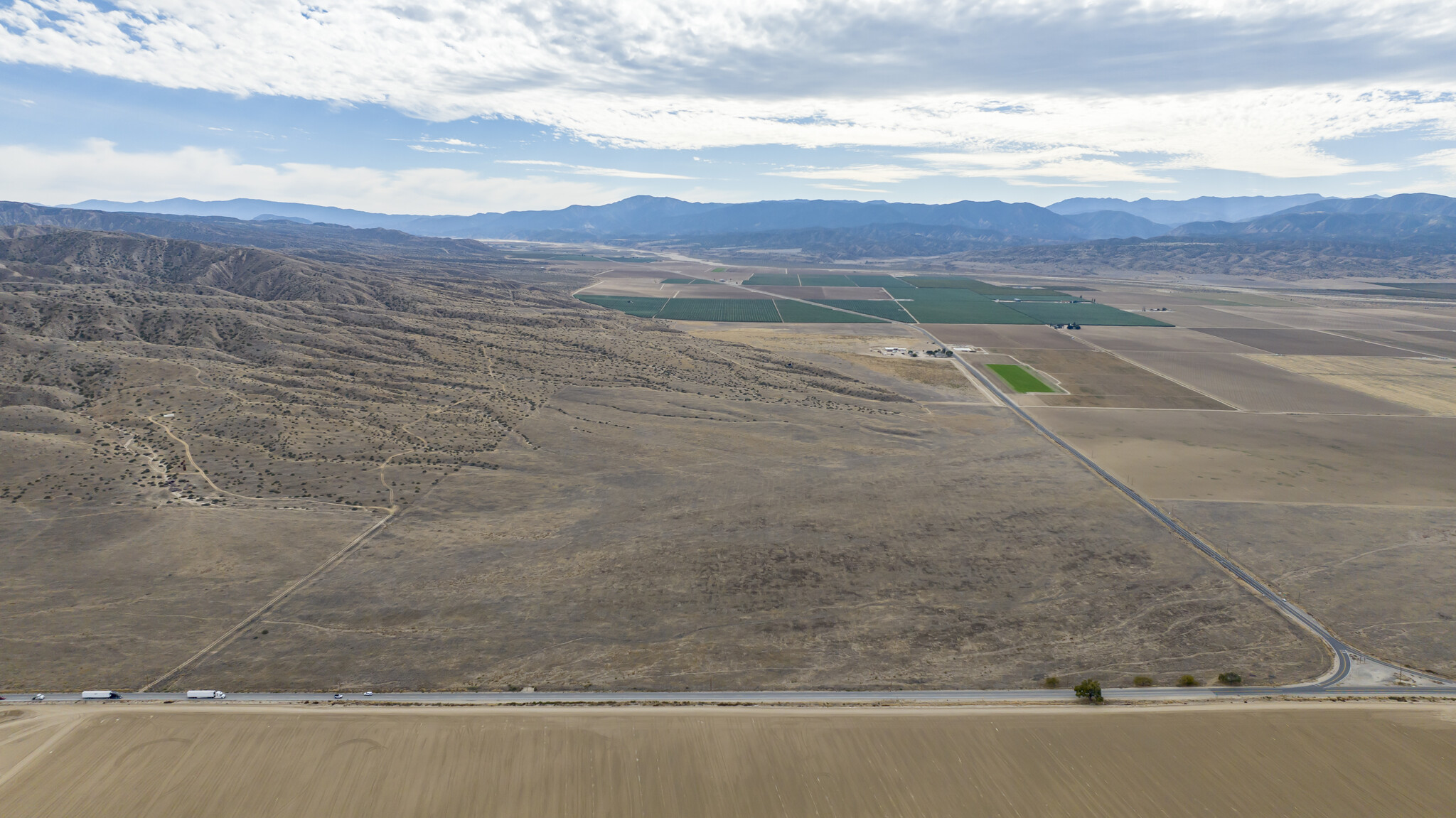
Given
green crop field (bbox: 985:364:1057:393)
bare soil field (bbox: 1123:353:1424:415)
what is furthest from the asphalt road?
bare soil field (bbox: 1123:353:1424:415)

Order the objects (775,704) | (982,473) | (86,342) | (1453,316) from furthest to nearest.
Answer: (1453,316) → (86,342) → (982,473) → (775,704)

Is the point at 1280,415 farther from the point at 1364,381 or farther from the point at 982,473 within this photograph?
the point at 982,473

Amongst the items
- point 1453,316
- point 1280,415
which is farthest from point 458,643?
point 1453,316

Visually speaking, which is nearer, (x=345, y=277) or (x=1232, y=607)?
(x=1232, y=607)

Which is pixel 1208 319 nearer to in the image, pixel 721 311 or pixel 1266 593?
pixel 721 311

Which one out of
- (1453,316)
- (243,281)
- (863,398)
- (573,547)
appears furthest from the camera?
(1453,316)

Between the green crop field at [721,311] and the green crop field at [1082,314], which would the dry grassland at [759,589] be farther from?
the green crop field at [1082,314]

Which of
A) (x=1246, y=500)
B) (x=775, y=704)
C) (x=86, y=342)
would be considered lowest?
(x=775, y=704)
